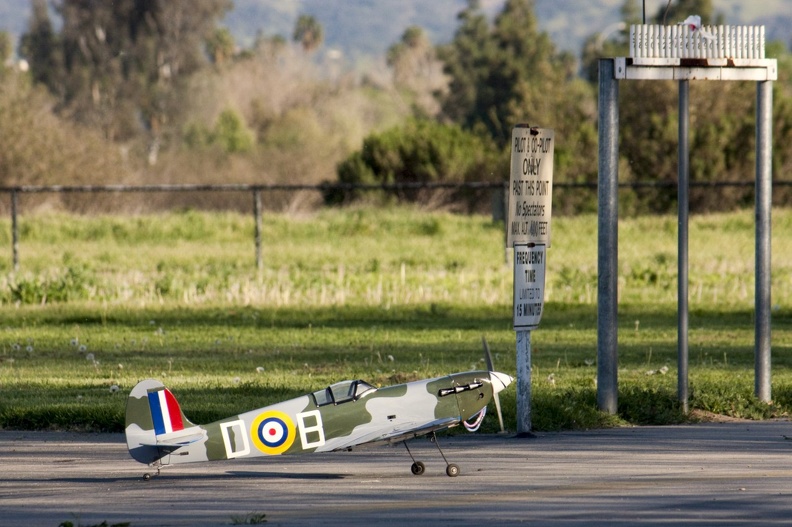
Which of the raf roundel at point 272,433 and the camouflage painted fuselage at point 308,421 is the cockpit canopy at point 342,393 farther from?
the raf roundel at point 272,433

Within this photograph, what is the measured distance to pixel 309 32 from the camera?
181m

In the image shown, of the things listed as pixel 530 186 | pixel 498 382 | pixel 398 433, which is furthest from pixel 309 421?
pixel 530 186

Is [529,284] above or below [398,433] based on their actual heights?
above

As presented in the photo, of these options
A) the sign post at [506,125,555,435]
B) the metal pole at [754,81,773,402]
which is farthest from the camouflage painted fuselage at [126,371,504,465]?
the metal pole at [754,81,773,402]

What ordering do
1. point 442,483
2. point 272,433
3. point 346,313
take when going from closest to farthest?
point 272,433
point 442,483
point 346,313

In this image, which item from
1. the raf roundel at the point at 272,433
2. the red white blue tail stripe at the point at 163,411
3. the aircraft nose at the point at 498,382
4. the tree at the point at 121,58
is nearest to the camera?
the red white blue tail stripe at the point at 163,411

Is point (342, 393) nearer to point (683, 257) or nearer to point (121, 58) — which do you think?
point (683, 257)

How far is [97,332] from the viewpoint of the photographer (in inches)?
813

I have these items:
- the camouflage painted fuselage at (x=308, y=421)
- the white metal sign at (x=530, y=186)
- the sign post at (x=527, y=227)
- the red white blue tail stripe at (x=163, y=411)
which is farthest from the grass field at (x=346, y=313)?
the red white blue tail stripe at (x=163, y=411)

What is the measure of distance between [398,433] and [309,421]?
2.16 feet

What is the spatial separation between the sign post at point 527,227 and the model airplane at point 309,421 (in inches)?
72.6

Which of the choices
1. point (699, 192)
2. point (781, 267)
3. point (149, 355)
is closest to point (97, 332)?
point (149, 355)

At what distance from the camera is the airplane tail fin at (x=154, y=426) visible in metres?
9.48

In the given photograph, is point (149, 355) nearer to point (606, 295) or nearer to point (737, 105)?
point (606, 295)
